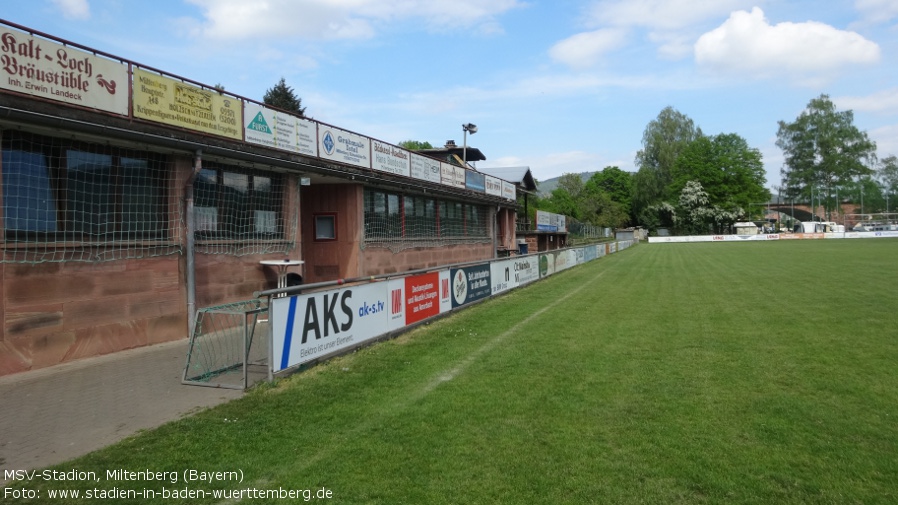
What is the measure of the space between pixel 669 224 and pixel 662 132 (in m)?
15.2

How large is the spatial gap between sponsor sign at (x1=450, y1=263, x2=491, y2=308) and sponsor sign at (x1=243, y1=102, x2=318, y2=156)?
4848 mm

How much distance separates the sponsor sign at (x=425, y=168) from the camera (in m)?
19.5

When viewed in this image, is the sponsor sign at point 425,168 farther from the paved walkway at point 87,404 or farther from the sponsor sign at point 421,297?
the paved walkway at point 87,404

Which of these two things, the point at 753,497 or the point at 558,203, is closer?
the point at 753,497

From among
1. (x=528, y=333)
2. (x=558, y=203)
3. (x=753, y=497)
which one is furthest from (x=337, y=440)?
(x=558, y=203)

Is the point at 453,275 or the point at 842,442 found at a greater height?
the point at 453,275

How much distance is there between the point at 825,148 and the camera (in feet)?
298

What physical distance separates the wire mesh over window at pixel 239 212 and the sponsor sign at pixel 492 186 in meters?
15.2

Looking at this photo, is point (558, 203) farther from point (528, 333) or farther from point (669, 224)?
point (528, 333)

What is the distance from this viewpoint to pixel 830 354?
8.15m

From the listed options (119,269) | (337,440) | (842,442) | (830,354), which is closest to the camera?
(842,442)

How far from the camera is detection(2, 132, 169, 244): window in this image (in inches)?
313

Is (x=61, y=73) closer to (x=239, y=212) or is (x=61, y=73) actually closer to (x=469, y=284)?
(x=239, y=212)

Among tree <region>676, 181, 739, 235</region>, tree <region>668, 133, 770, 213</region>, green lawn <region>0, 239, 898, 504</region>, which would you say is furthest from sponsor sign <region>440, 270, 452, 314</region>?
tree <region>668, 133, 770, 213</region>
